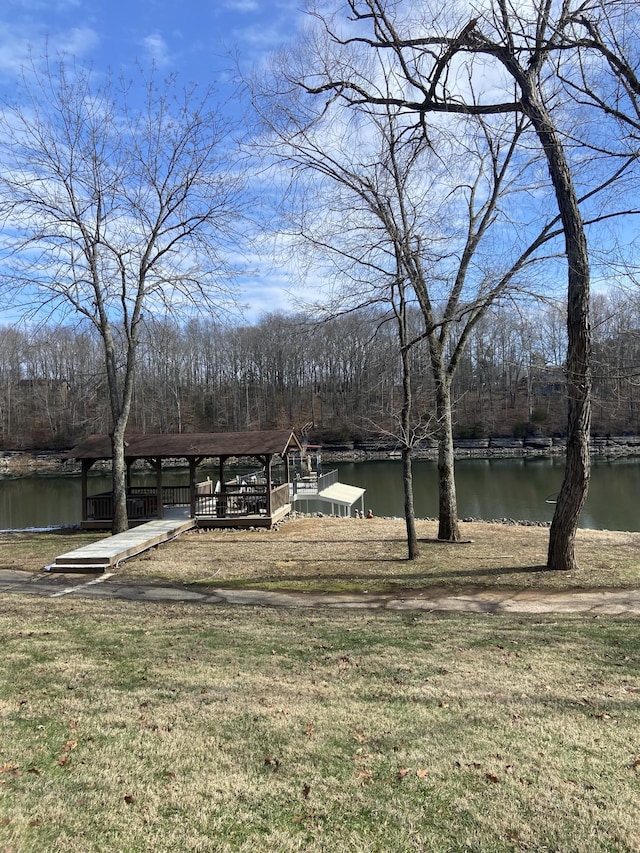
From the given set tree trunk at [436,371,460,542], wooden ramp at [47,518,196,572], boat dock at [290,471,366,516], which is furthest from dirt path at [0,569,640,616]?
boat dock at [290,471,366,516]

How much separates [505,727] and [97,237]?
565 inches

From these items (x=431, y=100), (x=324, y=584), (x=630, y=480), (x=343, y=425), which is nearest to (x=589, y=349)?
(x=431, y=100)

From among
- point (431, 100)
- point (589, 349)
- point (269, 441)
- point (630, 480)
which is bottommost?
point (630, 480)

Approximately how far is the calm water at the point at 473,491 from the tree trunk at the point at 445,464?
→ 32.6 feet

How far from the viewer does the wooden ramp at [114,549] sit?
1129cm

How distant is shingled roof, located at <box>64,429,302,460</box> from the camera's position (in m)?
17.8

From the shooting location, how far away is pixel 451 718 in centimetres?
403

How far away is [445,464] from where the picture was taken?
524 inches

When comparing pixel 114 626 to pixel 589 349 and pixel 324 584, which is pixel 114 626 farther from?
pixel 589 349

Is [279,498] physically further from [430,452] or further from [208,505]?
[430,452]

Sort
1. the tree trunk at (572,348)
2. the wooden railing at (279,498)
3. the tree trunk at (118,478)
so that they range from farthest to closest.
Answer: the wooden railing at (279,498) → the tree trunk at (118,478) → the tree trunk at (572,348)

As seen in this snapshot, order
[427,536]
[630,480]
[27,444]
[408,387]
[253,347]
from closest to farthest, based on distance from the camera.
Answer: [408,387] → [427,536] → [630,480] → [27,444] → [253,347]

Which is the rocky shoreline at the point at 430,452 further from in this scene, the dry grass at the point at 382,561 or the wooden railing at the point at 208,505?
the dry grass at the point at 382,561

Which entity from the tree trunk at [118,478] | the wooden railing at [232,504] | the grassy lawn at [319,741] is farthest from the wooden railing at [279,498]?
the grassy lawn at [319,741]
